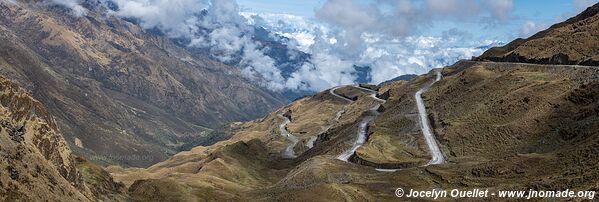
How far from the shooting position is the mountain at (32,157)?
73.8 meters

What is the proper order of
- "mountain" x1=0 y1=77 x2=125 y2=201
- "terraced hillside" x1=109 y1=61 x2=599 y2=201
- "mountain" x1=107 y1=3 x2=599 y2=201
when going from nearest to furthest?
1. "mountain" x1=0 y1=77 x2=125 y2=201
2. "mountain" x1=107 y1=3 x2=599 y2=201
3. "terraced hillside" x1=109 y1=61 x2=599 y2=201

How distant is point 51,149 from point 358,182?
6704 cm

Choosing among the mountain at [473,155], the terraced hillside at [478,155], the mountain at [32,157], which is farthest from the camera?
the terraced hillside at [478,155]

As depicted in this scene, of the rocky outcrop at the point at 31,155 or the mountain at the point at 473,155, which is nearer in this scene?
the rocky outcrop at the point at 31,155

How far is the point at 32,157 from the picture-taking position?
263ft

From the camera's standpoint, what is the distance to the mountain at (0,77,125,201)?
73.8 metres

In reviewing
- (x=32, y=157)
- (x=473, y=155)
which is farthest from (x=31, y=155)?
(x=473, y=155)

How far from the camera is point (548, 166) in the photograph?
107m

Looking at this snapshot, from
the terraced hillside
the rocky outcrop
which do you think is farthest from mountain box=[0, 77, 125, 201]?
the terraced hillside

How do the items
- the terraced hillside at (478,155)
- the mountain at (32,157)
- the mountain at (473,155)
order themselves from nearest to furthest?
the mountain at (32,157)
the mountain at (473,155)
the terraced hillside at (478,155)

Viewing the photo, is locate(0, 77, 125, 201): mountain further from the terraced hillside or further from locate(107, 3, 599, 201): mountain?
the terraced hillside

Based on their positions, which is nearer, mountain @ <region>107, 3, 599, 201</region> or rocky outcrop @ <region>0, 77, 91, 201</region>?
rocky outcrop @ <region>0, 77, 91, 201</region>

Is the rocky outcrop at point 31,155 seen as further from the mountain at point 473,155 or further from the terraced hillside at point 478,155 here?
the terraced hillside at point 478,155

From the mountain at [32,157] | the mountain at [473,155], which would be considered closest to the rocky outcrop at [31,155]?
the mountain at [32,157]
